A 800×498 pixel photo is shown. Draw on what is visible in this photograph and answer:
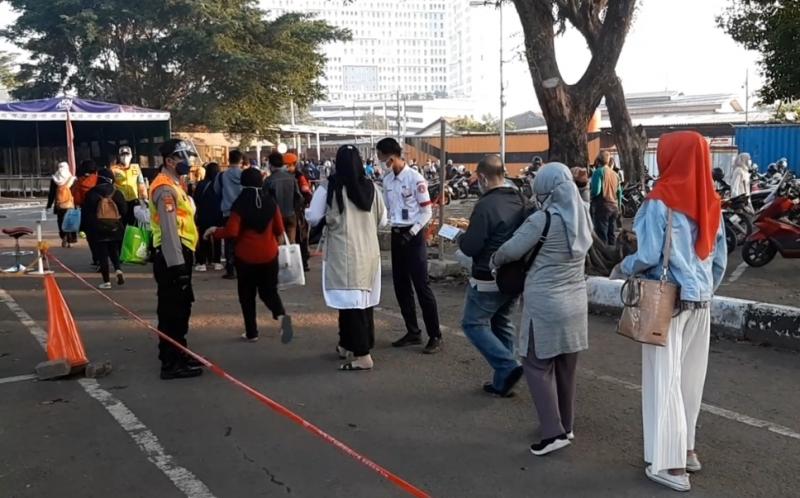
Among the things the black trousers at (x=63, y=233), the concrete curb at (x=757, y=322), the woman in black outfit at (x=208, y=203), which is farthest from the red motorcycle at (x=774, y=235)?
the black trousers at (x=63, y=233)

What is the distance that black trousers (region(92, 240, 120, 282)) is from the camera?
9891 millimetres

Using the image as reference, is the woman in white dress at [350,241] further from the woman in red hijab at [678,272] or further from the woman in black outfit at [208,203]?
the woman in black outfit at [208,203]

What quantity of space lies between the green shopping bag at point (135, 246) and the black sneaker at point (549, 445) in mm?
5185

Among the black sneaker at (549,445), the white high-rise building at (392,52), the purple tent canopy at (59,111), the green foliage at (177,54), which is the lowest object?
the black sneaker at (549,445)

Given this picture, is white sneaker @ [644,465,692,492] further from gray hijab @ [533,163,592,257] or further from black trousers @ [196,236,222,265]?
black trousers @ [196,236,222,265]

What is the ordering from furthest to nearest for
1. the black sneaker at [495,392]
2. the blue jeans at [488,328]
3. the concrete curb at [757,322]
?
the concrete curb at [757,322], the black sneaker at [495,392], the blue jeans at [488,328]

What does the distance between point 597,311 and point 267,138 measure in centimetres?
3660

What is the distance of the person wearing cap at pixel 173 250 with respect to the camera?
5875 millimetres

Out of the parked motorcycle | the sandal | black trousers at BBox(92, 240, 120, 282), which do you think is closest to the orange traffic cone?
the sandal

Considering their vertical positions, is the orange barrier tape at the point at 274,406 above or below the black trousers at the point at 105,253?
below

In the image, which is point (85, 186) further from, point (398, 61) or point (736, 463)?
point (398, 61)

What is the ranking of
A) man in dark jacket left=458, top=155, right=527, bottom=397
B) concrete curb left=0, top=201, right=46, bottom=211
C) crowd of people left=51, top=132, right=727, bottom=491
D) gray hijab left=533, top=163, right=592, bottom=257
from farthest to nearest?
concrete curb left=0, top=201, right=46, bottom=211
man in dark jacket left=458, top=155, right=527, bottom=397
gray hijab left=533, top=163, right=592, bottom=257
crowd of people left=51, top=132, right=727, bottom=491

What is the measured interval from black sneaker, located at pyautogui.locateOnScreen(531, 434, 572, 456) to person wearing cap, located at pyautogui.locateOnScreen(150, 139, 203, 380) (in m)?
3.01

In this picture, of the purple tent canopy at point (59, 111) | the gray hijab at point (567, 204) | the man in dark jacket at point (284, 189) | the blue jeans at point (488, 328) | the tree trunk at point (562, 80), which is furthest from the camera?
the purple tent canopy at point (59, 111)
